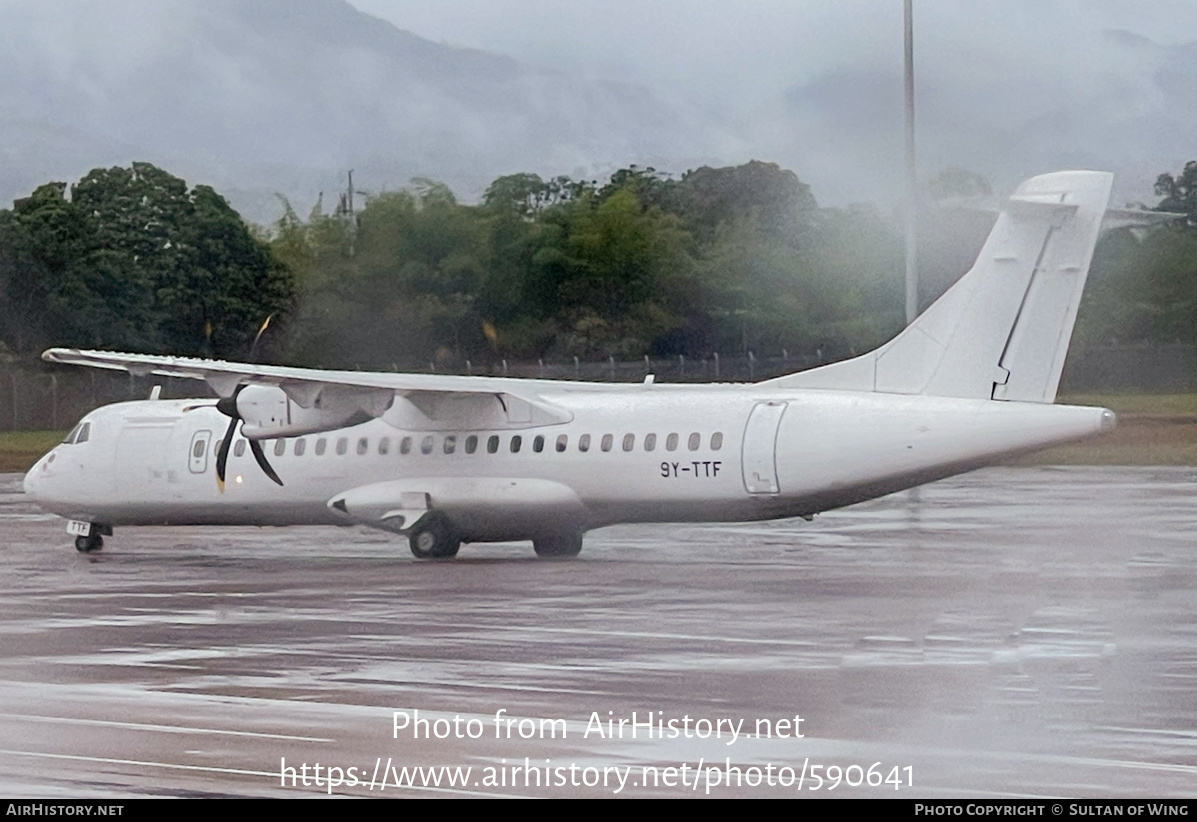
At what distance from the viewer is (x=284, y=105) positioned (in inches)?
2283

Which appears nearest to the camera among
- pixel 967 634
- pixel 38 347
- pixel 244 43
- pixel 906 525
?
pixel 967 634

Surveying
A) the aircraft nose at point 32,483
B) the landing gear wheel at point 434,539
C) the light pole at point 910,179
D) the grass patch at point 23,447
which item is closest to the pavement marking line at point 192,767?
the landing gear wheel at point 434,539

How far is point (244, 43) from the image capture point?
6569 cm

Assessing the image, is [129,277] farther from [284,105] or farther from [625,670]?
[625,670]

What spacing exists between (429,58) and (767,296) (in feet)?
51.7

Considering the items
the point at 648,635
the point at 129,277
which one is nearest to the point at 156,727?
the point at 648,635

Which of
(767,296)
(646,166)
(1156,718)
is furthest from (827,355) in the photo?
(1156,718)

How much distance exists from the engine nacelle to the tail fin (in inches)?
299

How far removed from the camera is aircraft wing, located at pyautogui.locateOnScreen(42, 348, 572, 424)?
25859 millimetres

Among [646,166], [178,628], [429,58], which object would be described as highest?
[429,58]

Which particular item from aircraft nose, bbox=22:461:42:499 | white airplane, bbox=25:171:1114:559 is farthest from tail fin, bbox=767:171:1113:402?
aircraft nose, bbox=22:461:42:499

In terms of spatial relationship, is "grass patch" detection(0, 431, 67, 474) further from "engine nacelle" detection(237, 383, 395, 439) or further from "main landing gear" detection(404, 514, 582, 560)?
"main landing gear" detection(404, 514, 582, 560)

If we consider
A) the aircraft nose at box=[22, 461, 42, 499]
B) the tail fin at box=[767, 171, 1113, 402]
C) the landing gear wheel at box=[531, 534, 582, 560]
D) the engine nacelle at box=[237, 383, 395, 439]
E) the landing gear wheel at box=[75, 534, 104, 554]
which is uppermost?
the tail fin at box=[767, 171, 1113, 402]

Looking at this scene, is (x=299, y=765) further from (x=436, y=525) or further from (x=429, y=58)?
(x=429, y=58)
